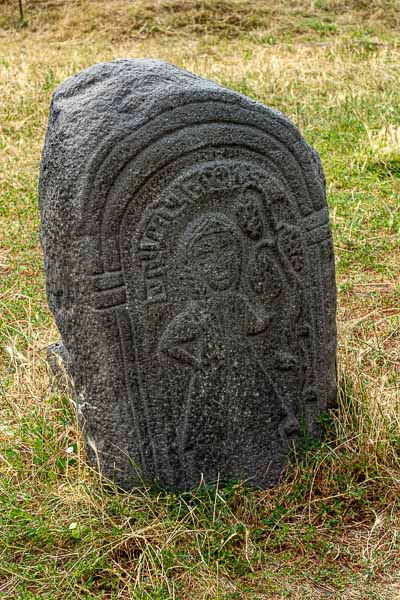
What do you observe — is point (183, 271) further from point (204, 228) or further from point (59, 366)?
point (59, 366)

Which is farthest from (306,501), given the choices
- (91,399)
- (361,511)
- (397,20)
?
(397,20)

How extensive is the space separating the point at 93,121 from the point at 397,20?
872 cm

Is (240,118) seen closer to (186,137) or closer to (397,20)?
(186,137)

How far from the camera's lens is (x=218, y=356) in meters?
2.91

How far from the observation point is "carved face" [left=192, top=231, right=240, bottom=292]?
2824 mm

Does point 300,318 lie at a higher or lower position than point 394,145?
higher

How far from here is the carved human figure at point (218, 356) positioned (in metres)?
2.83

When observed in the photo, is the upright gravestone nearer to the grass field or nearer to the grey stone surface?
the grass field

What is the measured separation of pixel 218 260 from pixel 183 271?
5.3 inches

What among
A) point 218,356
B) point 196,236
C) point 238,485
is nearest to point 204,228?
point 196,236

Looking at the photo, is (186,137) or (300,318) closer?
(186,137)

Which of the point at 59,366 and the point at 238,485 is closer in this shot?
the point at 238,485

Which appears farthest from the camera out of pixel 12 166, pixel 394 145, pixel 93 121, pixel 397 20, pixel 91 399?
pixel 397 20

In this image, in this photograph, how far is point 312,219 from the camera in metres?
3.00
